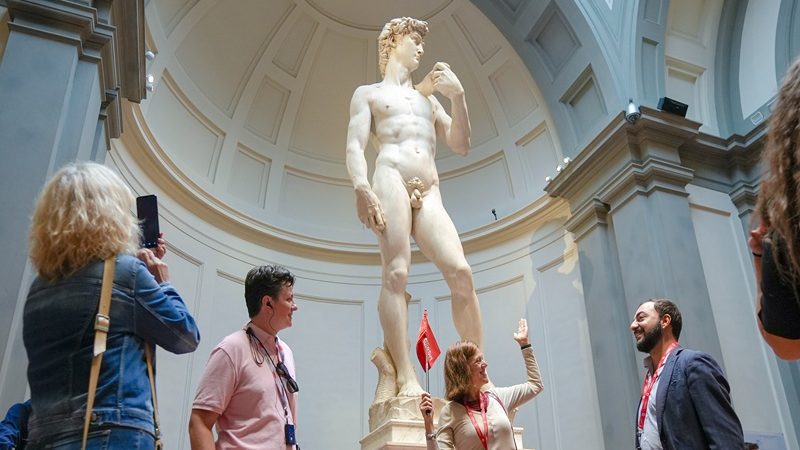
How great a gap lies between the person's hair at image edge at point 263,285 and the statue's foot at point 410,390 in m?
2.03

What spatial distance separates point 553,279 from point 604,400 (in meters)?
1.74

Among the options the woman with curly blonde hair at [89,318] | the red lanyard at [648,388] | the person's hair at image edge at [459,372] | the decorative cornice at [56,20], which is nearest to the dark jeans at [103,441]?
the woman with curly blonde hair at [89,318]

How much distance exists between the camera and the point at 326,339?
8.02m

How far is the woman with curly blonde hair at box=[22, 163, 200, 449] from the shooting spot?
4.71 feet

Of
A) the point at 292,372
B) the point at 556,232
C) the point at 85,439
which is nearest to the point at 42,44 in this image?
the point at 292,372

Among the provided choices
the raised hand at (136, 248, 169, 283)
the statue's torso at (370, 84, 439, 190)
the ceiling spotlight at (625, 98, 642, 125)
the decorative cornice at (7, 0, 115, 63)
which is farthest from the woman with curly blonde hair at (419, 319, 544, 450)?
the ceiling spotlight at (625, 98, 642, 125)

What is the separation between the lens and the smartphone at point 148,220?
1794mm

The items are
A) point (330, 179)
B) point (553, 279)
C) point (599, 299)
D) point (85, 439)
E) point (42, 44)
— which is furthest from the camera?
point (330, 179)

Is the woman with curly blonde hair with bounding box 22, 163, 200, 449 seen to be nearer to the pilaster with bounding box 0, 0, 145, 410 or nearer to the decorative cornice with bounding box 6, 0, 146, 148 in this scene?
the pilaster with bounding box 0, 0, 145, 410

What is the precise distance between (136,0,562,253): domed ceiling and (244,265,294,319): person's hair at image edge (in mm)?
5589

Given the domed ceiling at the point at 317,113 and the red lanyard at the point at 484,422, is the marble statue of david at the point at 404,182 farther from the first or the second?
the domed ceiling at the point at 317,113

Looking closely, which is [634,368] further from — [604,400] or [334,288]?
[334,288]

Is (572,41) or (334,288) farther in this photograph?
(334,288)

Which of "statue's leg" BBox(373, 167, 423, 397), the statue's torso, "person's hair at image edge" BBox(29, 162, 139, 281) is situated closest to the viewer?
"person's hair at image edge" BBox(29, 162, 139, 281)
